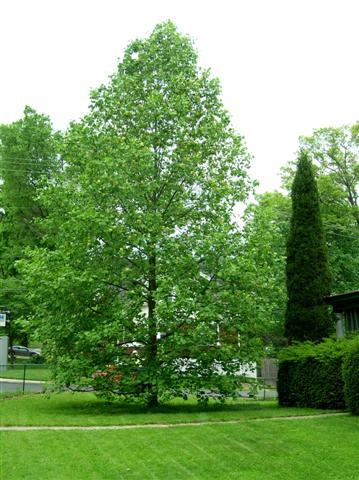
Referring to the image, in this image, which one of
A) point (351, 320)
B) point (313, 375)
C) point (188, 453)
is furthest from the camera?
point (351, 320)

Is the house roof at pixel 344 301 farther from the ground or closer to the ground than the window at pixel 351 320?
farther from the ground

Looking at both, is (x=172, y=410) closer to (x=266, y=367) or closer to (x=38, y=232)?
(x=266, y=367)

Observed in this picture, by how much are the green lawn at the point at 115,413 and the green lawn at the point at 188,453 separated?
1.52 m

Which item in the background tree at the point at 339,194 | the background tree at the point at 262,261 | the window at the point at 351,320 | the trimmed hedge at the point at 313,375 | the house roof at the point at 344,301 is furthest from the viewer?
the background tree at the point at 339,194

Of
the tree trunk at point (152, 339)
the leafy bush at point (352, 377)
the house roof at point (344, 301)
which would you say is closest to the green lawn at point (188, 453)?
the leafy bush at point (352, 377)

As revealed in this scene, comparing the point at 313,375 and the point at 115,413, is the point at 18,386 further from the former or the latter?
the point at 313,375

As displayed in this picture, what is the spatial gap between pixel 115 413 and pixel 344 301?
24.4ft

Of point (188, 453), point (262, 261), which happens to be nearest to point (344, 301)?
point (262, 261)

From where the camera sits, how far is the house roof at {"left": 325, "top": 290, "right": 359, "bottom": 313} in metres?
16.2

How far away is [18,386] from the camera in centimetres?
2478

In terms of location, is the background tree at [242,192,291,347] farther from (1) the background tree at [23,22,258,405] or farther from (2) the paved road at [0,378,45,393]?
(2) the paved road at [0,378,45,393]

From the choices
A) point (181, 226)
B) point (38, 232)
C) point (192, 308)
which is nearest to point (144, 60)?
point (181, 226)

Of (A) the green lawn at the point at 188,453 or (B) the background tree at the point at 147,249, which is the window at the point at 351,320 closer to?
(B) the background tree at the point at 147,249

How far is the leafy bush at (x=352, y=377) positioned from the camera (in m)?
12.6
